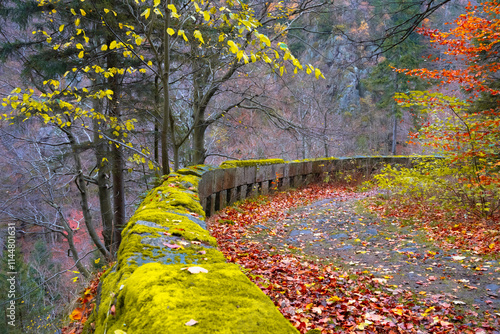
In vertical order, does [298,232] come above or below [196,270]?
below

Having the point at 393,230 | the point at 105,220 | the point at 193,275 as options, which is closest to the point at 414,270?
the point at 393,230

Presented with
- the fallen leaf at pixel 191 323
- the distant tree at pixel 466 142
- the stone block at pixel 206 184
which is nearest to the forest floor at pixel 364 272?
the stone block at pixel 206 184

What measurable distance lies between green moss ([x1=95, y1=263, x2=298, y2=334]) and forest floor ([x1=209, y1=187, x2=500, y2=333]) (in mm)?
2075

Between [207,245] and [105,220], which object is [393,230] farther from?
[105,220]

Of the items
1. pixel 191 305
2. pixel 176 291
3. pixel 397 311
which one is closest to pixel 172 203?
pixel 176 291

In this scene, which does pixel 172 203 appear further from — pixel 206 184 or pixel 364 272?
pixel 206 184

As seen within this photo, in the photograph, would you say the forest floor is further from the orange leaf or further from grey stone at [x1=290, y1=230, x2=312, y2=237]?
the orange leaf

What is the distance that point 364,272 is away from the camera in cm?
474

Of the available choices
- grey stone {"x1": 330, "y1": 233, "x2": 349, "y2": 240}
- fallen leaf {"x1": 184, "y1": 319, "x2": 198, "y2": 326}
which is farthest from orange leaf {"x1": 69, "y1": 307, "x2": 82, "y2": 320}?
grey stone {"x1": 330, "y1": 233, "x2": 349, "y2": 240}

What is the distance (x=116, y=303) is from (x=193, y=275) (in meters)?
0.38

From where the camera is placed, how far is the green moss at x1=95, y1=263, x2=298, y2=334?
3.55ft

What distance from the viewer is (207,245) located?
2.41 metres

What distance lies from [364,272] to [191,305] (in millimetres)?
4186

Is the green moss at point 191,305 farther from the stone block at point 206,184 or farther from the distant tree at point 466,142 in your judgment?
the distant tree at point 466,142
